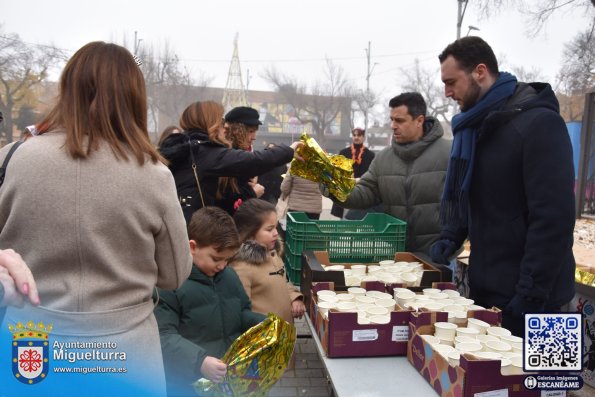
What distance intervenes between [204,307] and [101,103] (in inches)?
41.8

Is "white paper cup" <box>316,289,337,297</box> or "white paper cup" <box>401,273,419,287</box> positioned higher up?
"white paper cup" <box>401,273,419,287</box>

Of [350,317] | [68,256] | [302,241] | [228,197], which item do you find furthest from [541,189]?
[228,197]

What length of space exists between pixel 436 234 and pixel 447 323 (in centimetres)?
140

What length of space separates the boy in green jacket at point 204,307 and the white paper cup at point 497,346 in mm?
1035

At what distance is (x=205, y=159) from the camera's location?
3072 millimetres

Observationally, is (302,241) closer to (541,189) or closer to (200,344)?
(200,344)

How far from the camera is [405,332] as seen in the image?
6.81 feet

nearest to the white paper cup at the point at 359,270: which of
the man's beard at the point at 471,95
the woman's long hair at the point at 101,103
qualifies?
the man's beard at the point at 471,95

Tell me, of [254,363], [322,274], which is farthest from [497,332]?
[254,363]

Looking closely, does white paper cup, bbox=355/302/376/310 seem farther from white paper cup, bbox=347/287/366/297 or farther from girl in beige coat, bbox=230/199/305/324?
girl in beige coat, bbox=230/199/305/324

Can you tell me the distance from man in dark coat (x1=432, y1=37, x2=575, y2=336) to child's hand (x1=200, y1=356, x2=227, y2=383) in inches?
51.0

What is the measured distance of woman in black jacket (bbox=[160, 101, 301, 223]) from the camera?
9.98 feet

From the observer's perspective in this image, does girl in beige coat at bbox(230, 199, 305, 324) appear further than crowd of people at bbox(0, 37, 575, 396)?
Yes

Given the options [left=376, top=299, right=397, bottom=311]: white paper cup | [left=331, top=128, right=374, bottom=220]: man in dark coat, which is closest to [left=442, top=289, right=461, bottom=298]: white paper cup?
[left=376, top=299, right=397, bottom=311]: white paper cup
